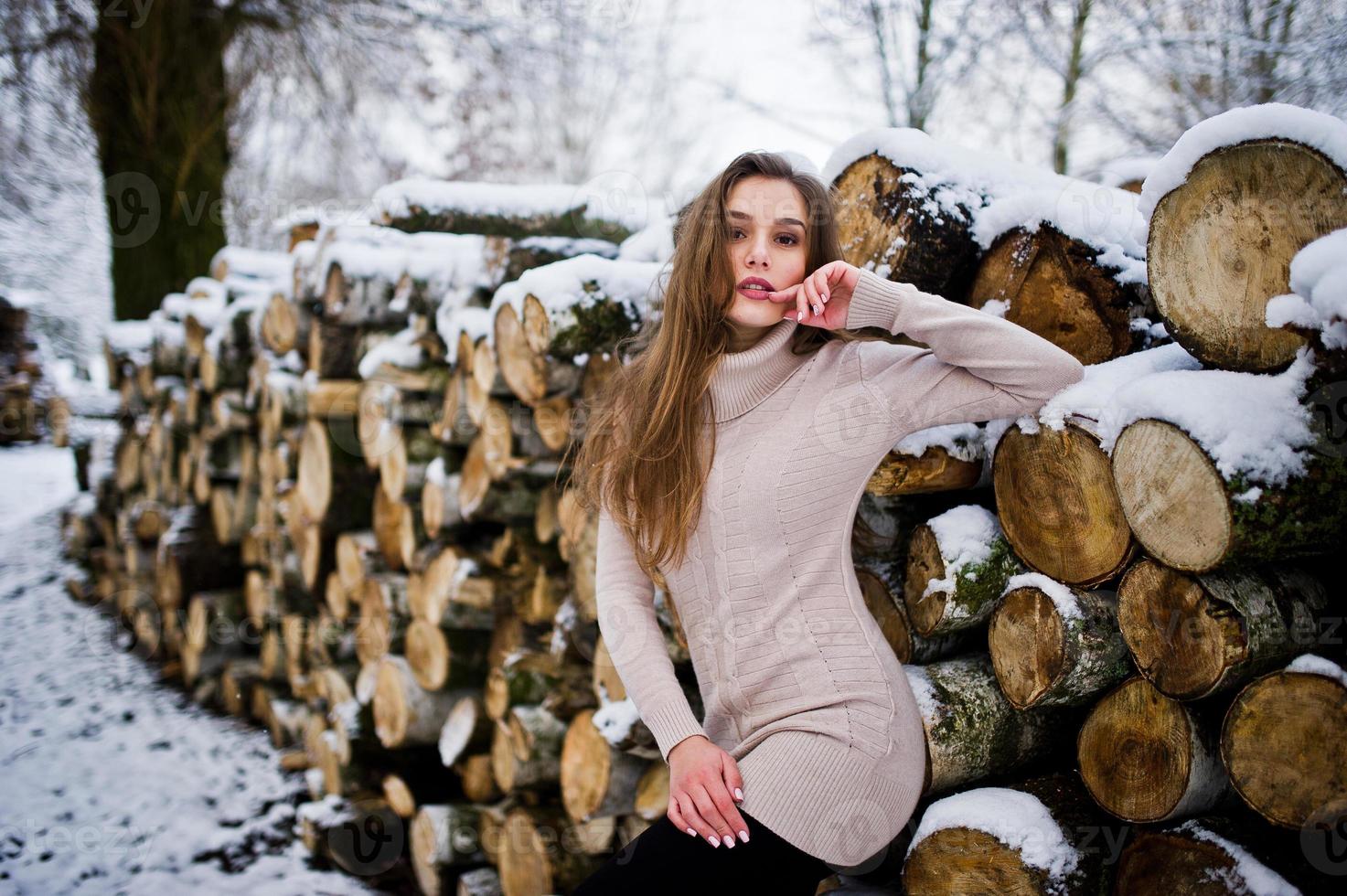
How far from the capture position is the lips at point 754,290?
149cm

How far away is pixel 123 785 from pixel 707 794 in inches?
124

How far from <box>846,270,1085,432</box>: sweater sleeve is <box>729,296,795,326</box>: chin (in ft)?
0.52

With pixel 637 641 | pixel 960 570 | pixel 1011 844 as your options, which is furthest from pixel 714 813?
pixel 960 570

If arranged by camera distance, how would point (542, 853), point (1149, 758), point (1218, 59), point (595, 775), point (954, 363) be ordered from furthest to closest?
point (1218, 59), point (542, 853), point (595, 775), point (954, 363), point (1149, 758)

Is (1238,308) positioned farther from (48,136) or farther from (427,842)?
(48,136)

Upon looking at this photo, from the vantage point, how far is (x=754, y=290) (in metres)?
1.49

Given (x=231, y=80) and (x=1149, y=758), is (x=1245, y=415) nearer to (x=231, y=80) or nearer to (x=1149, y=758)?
(x=1149, y=758)

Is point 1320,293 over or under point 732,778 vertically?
over

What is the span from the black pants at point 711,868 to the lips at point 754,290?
2.83 ft

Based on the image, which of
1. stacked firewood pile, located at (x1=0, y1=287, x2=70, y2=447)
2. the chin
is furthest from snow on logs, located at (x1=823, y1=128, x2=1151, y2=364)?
stacked firewood pile, located at (x1=0, y1=287, x2=70, y2=447)

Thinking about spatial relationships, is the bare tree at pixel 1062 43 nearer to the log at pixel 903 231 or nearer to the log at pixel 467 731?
the log at pixel 903 231

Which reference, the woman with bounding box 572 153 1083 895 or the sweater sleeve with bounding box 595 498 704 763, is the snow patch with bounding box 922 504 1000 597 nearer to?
the woman with bounding box 572 153 1083 895

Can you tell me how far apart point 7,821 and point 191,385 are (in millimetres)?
2413

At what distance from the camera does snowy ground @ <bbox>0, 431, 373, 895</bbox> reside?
2.78 meters
